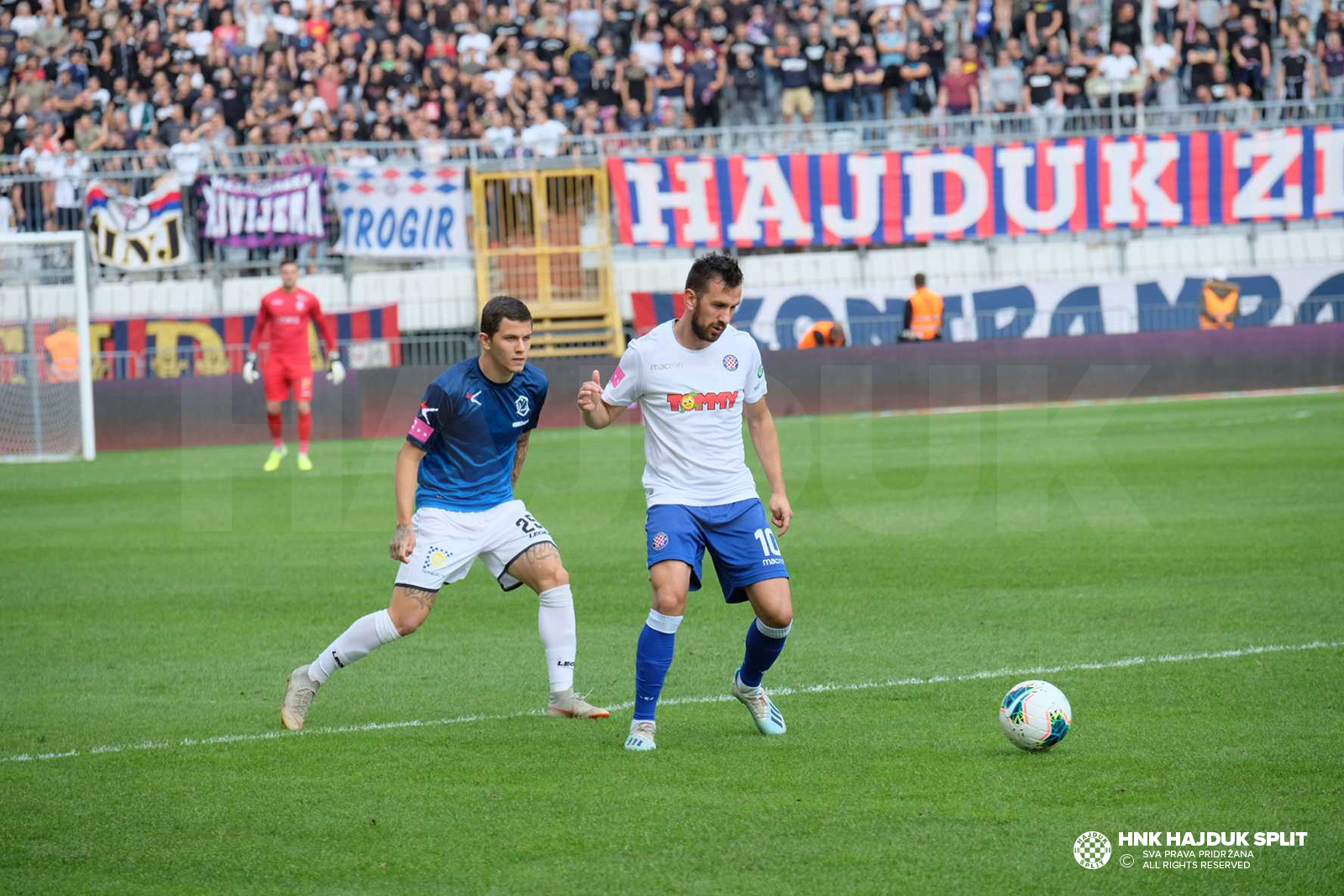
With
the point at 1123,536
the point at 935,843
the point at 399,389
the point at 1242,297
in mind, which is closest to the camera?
the point at 935,843

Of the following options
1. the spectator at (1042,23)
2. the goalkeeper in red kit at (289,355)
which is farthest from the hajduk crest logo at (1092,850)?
the spectator at (1042,23)

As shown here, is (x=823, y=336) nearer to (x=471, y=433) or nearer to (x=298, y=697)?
(x=471, y=433)

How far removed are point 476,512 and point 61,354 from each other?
16.7 metres

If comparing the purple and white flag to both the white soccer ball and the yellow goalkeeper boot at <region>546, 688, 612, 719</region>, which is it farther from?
the white soccer ball

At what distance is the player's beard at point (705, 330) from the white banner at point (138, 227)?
2240cm

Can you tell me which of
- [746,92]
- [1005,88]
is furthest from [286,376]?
[1005,88]

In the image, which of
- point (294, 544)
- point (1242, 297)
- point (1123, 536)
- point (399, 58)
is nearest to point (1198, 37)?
point (1242, 297)

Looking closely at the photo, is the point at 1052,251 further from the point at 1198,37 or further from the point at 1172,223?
the point at 1198,37

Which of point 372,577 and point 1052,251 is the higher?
point 1052,251

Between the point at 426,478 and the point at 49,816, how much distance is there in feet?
7.71

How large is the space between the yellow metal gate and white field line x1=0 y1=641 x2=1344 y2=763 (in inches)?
773

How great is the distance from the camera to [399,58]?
29.3m

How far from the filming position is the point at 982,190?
28.8 metres

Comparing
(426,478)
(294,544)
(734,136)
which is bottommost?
(294,544)
